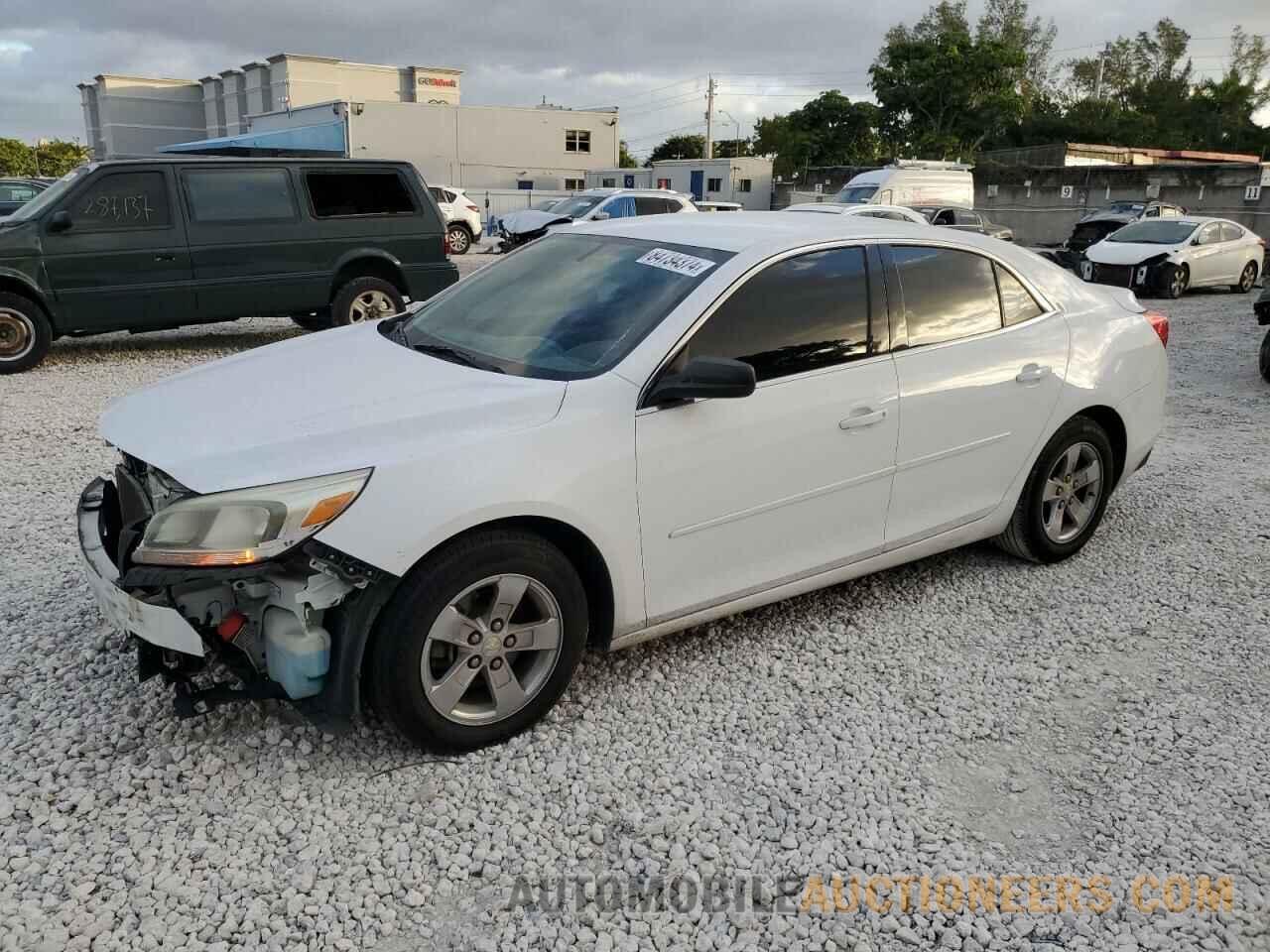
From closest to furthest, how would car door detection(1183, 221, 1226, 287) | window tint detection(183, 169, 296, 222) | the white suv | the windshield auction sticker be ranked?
the windshield auction sticker < window tint detection(183, 169, 296, 222) < car door detection(1183, 221, 1226, 287) < the white suv

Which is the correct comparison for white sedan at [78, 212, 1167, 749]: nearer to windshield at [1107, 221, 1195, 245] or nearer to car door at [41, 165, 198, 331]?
car door at [41, 165, 198, 331]

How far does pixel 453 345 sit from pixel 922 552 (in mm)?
2131

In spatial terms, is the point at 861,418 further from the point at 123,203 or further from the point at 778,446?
the point at 123,203

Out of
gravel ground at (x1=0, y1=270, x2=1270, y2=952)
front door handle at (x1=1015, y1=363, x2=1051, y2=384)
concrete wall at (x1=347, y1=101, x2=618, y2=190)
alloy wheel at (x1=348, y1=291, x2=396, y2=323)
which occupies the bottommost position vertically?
gravel ground at (x1=0, y1=270, x2=1270, y2=952)

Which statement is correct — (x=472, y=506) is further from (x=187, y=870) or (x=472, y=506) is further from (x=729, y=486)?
(x=187, y=870)

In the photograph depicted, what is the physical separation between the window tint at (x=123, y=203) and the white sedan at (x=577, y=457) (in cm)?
586

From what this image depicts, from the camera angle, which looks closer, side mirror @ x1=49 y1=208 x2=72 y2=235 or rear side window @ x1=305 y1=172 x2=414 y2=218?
side mirror @ x1=49 y1=208 x2=72 y2=235

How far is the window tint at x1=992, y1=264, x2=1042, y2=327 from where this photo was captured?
428 centimetres

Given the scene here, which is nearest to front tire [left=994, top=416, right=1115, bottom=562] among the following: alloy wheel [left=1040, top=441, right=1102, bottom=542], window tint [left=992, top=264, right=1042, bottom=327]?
alloy wheel [left=1040, top=441, right=1102, bottom=542]

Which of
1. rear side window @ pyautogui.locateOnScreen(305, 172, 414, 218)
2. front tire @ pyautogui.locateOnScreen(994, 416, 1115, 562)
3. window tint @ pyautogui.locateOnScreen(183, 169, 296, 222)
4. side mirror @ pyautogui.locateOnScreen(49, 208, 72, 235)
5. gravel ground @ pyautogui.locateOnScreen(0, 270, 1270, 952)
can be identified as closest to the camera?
gravel ground @ pyautogui.locateOnScreen(0, 270, 1270, 952)

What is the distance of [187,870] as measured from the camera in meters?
2.58

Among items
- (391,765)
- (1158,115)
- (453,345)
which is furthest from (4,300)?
(1158,115)

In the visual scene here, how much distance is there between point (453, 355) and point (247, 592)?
1.17 m

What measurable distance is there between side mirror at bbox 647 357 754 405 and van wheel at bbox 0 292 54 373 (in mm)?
7855
